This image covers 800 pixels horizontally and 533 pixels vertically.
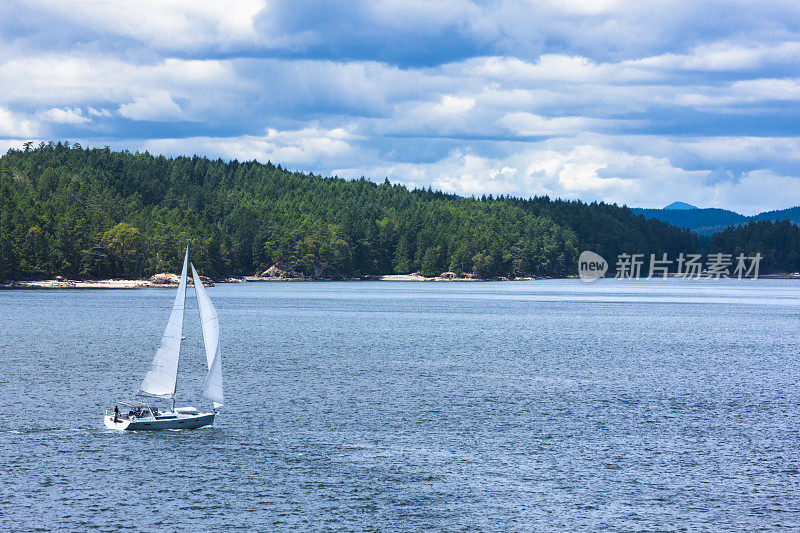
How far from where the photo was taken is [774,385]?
257ft

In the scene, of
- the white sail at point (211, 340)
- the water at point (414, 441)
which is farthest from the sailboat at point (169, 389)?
the water at point (414, 441)

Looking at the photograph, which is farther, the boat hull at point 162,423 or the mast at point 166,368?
the mast at point 166,368

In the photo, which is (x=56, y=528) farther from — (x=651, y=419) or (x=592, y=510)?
(x=651, y=419)

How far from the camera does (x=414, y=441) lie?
175ft

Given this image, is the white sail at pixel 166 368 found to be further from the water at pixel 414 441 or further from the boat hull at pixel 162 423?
the water at pixel 414 441

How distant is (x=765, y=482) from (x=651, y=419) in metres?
16.8

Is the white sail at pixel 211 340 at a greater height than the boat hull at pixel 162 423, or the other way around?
the white sail at pixel 211 340

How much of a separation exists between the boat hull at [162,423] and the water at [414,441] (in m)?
0.68

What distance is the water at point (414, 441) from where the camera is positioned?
39.9m

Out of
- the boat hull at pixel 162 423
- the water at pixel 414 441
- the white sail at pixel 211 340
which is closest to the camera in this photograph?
the water at pixel 414 441

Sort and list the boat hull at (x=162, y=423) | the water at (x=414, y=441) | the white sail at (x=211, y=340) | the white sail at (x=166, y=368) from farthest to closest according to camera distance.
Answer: the white sail at (x=166, y=368) → the boat hull at (x=162, y=423) → the white sail at (x=211, y=340) → the water at (x=414, y=441)

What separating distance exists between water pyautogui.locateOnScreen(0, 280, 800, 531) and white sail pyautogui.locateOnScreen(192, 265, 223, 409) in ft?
8.24

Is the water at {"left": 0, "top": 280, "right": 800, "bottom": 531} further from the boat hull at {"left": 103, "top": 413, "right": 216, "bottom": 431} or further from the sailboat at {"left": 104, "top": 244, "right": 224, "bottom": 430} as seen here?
the sailboat at {"left": 104, "top": 244, "right": 224, "bottom": 430}

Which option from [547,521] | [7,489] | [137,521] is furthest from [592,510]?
[7,489]
